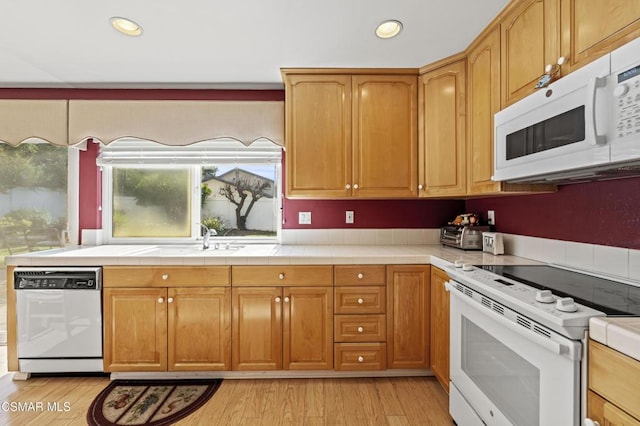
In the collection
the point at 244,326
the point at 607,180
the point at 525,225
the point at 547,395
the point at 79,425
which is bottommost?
the point at 79,425

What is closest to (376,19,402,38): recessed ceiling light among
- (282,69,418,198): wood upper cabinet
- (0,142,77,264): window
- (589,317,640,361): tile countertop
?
(282,69,418,198): wood upper cabinet

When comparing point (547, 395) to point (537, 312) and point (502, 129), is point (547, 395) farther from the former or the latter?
point (502, 129)

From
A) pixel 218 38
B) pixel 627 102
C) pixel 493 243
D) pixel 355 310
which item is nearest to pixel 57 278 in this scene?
pixel 218 38

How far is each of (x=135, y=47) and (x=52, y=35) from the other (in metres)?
0.44

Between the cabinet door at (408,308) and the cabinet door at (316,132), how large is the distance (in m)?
0.80

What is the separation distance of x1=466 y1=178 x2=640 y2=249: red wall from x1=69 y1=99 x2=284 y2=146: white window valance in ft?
5.92

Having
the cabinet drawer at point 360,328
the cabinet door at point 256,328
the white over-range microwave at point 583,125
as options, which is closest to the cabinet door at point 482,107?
the white over-range microwave at point 583,125

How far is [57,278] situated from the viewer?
212 cm

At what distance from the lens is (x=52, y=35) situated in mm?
1947

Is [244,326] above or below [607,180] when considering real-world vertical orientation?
below

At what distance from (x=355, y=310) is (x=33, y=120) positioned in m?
2.87

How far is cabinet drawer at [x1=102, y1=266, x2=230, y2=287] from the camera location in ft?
6.98

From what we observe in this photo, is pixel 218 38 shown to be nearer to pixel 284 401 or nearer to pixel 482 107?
pixel 482 107

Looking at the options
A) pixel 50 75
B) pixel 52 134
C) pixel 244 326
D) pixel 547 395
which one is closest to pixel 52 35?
pixel 50 75
